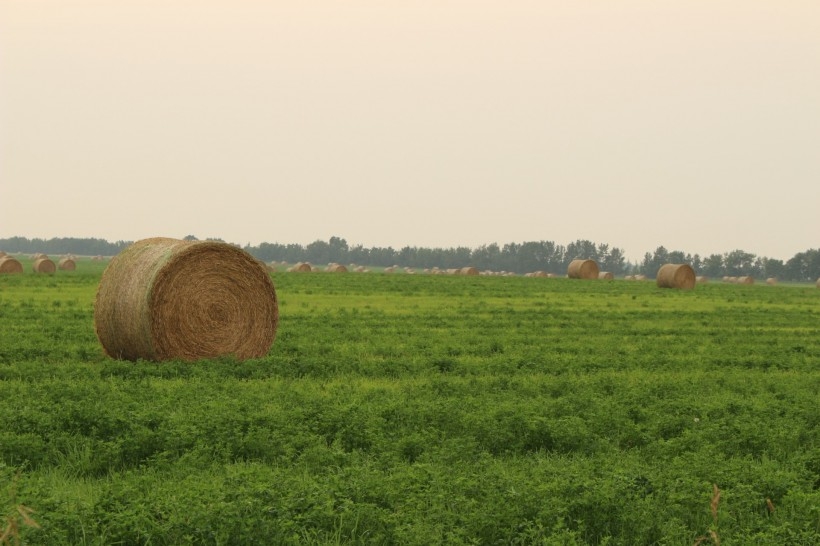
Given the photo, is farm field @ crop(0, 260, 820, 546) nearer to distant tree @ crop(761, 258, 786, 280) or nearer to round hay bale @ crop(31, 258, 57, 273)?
round hay bale @ crop(31, 258, 57, 273)

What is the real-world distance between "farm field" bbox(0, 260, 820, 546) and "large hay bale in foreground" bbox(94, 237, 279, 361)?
2.18ft

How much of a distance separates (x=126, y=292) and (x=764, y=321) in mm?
18055

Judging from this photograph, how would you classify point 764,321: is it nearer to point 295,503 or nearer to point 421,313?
point 421,313

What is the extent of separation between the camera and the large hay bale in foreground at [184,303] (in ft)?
→ 47.6

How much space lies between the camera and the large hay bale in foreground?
14.5 meters

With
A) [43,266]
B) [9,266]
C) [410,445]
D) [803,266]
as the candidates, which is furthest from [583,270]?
[803,266]

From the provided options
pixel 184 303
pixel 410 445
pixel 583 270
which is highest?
pixel 583 270

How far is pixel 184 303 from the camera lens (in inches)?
590

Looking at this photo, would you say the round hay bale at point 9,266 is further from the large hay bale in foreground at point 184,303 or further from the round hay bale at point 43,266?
the large hay bale in foreground at point 184,303

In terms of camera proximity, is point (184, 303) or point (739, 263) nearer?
point (184, 303)

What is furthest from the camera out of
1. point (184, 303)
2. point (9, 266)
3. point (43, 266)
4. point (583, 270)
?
point (583, 270)

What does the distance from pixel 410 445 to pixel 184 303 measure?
7766mm

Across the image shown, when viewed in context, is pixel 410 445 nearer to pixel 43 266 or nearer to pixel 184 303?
pixel 184 303

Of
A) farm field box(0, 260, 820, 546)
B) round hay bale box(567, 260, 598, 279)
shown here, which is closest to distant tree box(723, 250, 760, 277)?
round hay bale box(567, 260, 598, 279)
